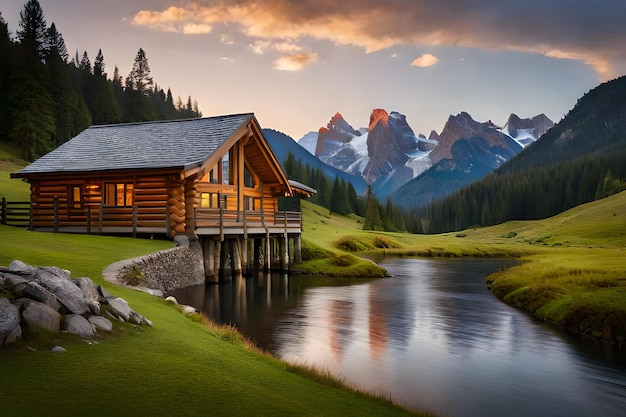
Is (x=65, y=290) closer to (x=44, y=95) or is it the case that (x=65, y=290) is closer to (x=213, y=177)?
(x=213, y=177)

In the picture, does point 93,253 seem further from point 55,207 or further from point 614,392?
point 614,392

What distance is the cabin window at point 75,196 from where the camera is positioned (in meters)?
37.9

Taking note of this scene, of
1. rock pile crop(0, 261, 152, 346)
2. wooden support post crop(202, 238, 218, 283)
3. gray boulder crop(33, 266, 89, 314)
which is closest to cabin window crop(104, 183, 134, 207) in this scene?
wooden support post crop(202, 238, 218, 283)

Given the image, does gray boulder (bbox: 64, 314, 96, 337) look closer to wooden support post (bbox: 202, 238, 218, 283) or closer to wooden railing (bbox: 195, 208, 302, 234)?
wooden railing (bbox: 195, 208, 302, 234)

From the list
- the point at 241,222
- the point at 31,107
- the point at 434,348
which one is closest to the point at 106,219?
the point at 241,222

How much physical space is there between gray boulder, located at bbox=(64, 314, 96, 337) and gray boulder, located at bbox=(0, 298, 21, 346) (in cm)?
112

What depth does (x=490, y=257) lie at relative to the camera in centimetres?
7406

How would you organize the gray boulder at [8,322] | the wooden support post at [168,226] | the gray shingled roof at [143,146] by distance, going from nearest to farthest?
the gray boulder at [8,322] → the wooden support post at [168,226] → the gray shingled roof at [143,146]

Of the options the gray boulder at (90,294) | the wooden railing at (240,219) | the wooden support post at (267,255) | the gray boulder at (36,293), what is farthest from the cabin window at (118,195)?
the gray boulder at (36,293)

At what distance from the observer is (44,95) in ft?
279

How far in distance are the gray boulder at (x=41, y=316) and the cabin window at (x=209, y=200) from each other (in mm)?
28418

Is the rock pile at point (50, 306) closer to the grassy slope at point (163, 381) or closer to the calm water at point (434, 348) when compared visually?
the grassy slope at point (163, 381)

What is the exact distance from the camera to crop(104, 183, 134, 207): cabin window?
122 feet

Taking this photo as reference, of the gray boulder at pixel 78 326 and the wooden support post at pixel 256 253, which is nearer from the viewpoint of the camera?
the gray boulder at pixel 78 326
